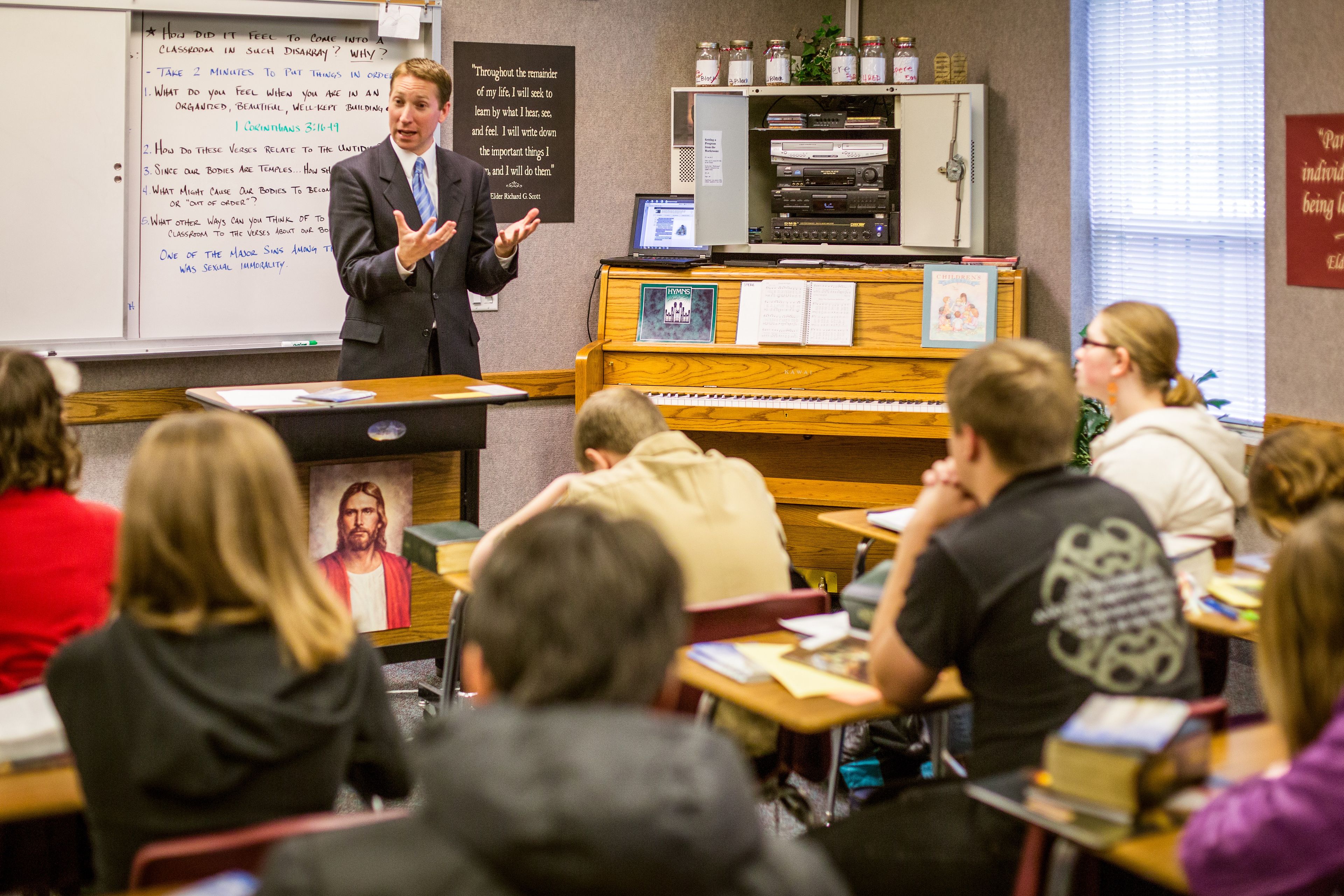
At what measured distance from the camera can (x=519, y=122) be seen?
542 centimetres

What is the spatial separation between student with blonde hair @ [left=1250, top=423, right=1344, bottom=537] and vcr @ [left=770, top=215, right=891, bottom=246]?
9.44ft

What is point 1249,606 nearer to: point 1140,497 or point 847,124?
point 1140,497

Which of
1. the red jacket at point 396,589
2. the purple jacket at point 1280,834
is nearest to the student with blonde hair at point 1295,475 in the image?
the purple jacket at point 1280,834

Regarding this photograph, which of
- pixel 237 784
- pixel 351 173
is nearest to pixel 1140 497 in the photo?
pixel 237 784

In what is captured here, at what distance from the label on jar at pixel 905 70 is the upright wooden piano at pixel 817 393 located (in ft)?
2.60

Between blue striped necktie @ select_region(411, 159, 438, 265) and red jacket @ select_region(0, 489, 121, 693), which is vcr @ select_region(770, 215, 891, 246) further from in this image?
red jacket @ select_region(0, 489, 121, 693)

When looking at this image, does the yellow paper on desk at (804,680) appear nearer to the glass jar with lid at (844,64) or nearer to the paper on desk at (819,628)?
the paper on desk at (819,628)

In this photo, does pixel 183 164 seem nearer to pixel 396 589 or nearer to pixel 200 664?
pixel 396 589

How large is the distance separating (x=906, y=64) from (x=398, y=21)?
6.36 feet

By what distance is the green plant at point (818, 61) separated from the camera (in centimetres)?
522

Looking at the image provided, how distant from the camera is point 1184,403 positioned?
3018 millimetres

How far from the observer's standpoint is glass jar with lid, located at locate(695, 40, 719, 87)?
534 cm

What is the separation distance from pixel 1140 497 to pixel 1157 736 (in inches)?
55.8

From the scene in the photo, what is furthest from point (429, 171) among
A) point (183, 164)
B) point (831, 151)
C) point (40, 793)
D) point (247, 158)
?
point (40, 793)
